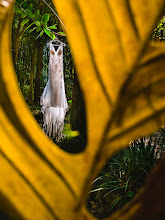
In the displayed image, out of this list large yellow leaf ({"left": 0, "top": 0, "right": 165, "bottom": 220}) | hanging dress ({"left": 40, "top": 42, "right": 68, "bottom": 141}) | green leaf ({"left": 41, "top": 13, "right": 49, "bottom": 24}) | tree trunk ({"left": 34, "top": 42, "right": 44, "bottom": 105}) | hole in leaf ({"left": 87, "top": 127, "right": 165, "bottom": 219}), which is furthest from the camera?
tree trunk ({"left": 34, "top": 42, "right": 44, "bottom": 105})

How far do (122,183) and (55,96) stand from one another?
48.9 inches

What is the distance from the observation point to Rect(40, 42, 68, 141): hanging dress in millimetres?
2785

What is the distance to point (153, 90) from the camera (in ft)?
1.25

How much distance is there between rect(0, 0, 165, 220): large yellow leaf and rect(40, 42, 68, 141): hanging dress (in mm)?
2327

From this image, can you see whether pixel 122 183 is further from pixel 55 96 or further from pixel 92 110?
pixel 92 110

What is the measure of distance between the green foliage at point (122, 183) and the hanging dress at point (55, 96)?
0.86 meters

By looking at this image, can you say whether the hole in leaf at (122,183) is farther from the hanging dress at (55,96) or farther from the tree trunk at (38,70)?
the tree trunk at (38,70)

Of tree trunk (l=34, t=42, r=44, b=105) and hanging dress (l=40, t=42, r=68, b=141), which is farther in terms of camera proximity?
tree trunk (l=34, t=42, r=44, b=105)

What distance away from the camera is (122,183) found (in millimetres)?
2012

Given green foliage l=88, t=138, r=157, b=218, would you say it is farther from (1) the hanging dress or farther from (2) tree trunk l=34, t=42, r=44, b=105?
(2) tree trunk l=34, t=42, r=44, b=105

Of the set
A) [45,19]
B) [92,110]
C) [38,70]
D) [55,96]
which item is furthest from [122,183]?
[38,70]

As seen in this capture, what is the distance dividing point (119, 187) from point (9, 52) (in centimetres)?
169

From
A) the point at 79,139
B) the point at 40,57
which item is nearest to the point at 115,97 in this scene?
the point at 79,139

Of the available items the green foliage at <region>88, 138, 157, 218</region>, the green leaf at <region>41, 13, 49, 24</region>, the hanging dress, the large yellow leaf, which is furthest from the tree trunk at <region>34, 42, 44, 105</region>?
the large yellow leaf
